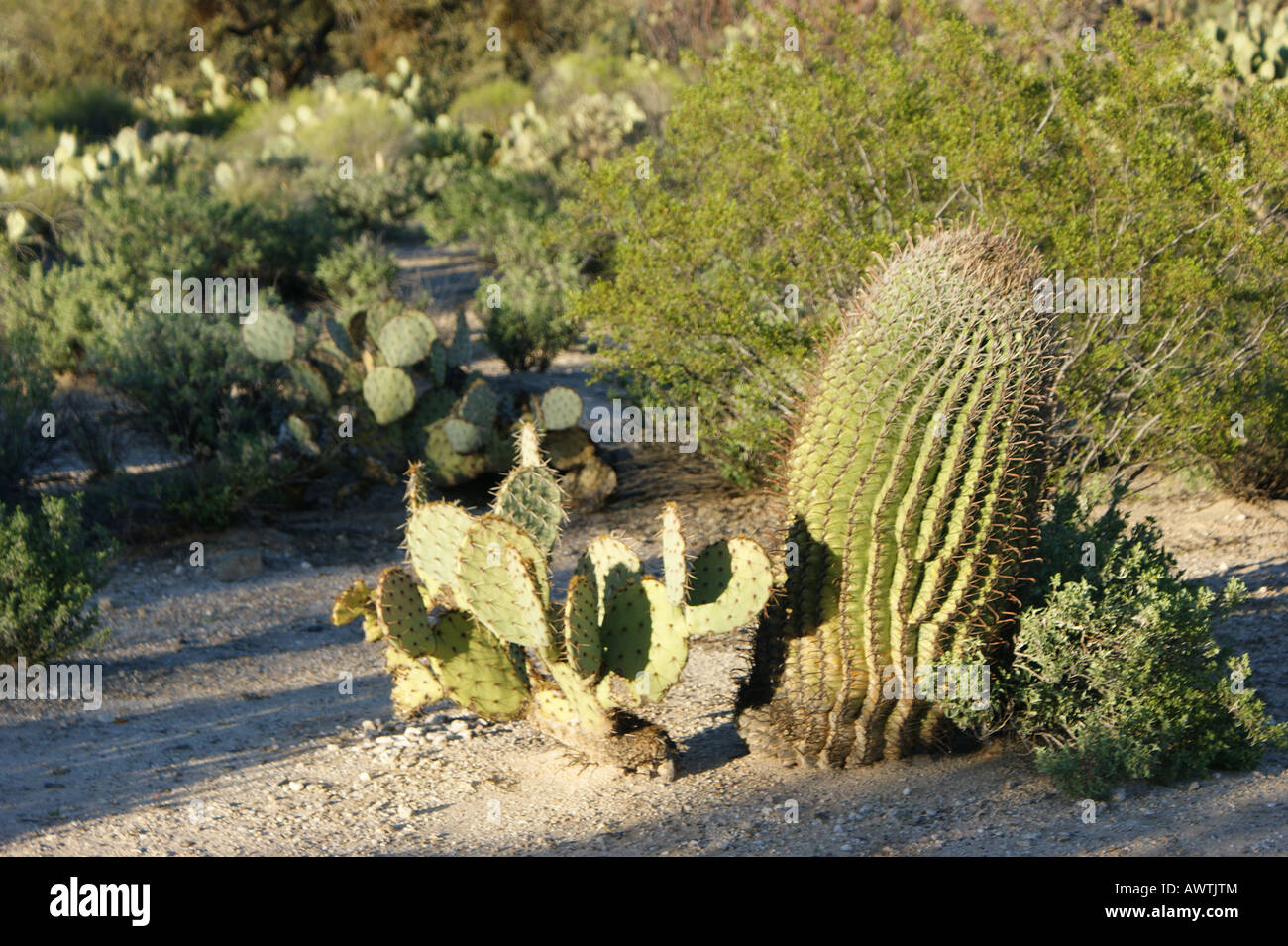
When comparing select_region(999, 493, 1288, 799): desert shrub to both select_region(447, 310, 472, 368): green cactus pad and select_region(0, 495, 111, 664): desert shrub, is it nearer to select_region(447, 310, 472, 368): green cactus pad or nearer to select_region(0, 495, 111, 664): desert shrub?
select_region(0, 495, 111, 664): desert shrub

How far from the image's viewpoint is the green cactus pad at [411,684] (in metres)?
4.61

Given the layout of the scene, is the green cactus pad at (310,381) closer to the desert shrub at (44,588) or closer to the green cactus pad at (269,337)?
the green cactus pad at (269,337)

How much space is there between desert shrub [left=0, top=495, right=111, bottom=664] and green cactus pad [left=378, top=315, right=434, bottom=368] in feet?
9.55

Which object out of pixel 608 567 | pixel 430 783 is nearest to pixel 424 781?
pixel 430 783

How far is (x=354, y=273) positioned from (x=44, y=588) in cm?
711

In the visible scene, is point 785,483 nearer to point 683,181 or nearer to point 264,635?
point 264,635

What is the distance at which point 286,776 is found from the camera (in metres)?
4.67

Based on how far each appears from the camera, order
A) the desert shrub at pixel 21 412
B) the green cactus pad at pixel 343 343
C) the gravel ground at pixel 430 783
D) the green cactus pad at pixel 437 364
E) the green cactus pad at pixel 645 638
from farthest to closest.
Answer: the green cactus pad at pixel 343 343, the green cactus pad at pixel 437 364, the desert shrub at pixel 21 412, the green cactus pad at pixel 645 638, the gravel ground at pixel 430 783

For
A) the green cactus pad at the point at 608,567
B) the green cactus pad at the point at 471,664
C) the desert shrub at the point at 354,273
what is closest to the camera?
the green cactus pad at the point at 608,567

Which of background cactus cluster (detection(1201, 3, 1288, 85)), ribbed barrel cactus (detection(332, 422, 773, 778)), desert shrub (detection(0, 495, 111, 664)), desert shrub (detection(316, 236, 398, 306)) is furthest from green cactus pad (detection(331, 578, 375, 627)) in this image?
background cactus cluster (detection(1201, 3, 1288, 85))

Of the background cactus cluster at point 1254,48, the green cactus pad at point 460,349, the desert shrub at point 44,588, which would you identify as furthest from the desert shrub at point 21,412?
the background cactus cluster at point 1254,48

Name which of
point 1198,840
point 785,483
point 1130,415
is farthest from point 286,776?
point 1130,415

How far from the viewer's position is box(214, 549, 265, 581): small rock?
23.2 feet

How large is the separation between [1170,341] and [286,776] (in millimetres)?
5120
